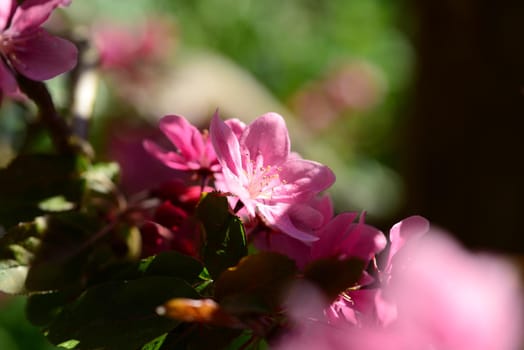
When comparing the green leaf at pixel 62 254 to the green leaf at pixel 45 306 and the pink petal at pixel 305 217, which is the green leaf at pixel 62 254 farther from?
the pink petal at pixel 305 217

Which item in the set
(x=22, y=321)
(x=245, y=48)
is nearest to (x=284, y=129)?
(x=22, y=321)

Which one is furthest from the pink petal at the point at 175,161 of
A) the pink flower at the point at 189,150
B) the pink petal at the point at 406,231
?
the pink petal at the point at 406,231

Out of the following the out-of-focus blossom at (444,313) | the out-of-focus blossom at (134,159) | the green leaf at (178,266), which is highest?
the out-of-focus blossom at (444,313)

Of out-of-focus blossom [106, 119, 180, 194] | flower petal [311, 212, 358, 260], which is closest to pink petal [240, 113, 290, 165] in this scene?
flower petal [311, 212, 358, 260]

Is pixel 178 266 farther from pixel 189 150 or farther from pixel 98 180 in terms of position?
pixel 98 180

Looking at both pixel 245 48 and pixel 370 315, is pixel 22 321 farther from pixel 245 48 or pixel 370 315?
pixel 245 48

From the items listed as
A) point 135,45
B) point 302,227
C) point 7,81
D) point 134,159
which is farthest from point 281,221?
point 135,45
